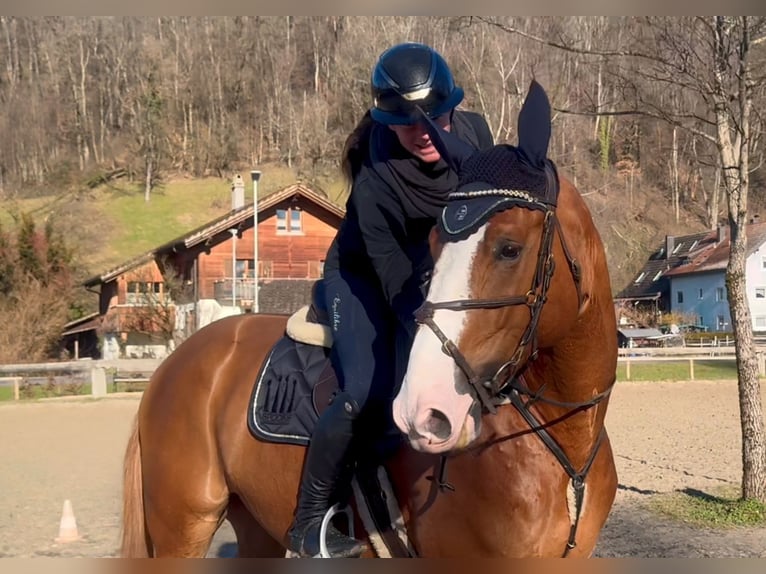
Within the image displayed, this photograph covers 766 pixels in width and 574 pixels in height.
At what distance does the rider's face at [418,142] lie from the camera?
9.04ft

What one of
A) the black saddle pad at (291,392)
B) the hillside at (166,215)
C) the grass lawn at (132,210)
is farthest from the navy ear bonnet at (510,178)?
the grass lawn at (132,210)

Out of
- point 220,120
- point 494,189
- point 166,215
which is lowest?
point 494,189

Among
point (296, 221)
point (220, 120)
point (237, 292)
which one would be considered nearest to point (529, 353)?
point (237, 292)

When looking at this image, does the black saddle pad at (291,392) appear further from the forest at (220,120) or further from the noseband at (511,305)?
the forest at (220,120)

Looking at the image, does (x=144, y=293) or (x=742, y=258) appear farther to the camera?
(x=144, y=293)

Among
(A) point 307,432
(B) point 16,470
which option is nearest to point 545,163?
(A) point 307,432

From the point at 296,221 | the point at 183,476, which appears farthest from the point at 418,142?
the point at 296,221

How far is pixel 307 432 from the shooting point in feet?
11.0

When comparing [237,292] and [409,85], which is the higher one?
[409,85]

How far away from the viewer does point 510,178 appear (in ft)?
7.47

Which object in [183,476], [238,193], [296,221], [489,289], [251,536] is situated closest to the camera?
[489,289]

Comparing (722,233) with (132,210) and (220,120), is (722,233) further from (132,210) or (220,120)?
(132,210)

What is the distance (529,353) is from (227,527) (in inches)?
254

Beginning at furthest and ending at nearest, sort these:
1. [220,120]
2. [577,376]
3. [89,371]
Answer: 1. [220,120]
2. [89,371]
3. [577,376]
